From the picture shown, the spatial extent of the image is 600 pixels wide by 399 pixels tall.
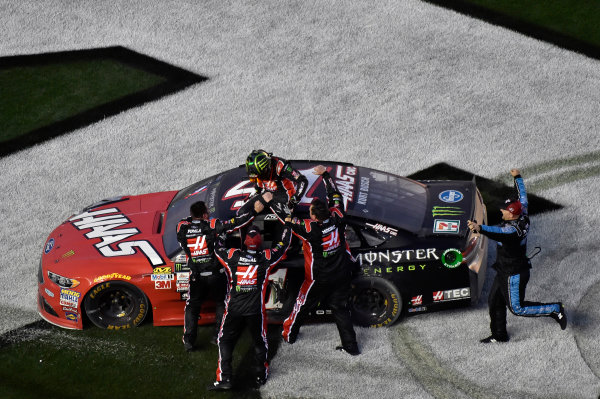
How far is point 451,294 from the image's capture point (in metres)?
8.77

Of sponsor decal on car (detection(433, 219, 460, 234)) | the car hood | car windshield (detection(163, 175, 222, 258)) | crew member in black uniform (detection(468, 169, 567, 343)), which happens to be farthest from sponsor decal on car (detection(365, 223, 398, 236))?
the car hood

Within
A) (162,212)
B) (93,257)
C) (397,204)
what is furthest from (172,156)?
(397,204)

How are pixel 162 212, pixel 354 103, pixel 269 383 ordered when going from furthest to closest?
pixel 354 103, pixel 162 212, pixel 269 383

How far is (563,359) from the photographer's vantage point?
8.30m

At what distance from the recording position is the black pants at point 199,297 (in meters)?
8.37

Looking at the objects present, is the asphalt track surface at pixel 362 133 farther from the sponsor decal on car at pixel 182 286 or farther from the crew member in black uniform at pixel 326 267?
the sponsor decal on car at pixel 182 286

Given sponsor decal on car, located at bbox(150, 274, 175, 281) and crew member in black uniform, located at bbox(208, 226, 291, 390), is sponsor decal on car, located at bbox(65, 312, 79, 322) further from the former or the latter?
crew member in black uniform, located at bbox(208, 226, 291, 390)

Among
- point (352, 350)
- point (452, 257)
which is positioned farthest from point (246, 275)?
point (452, 257)

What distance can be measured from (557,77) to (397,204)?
576cm

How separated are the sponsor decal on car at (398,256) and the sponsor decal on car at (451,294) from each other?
0.43 metres

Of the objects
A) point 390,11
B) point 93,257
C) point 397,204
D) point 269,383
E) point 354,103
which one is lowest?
point 269,383

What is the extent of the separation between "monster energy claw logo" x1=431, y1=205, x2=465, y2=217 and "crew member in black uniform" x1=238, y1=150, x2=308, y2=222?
1424mm

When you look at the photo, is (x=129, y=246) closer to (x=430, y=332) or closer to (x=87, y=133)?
(x=430, y=332)

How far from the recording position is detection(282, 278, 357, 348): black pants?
8336 millimetres
